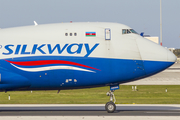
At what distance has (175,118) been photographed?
836 inches

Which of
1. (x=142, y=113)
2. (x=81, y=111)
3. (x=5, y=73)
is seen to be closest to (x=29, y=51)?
(x=5, y=73)

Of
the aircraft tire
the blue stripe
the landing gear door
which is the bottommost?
the aircraft tire

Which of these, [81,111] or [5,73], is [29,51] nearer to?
[5,73]

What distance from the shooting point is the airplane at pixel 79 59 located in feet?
73.3

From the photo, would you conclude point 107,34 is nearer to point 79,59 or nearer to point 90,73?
point 79,59

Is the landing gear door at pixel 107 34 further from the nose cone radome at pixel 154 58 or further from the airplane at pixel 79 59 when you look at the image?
the nose cone radome at pixel 154 58

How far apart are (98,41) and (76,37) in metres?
1.57

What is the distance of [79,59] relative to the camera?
22328 millimetres

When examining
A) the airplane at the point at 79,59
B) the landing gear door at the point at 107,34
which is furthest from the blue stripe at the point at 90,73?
the landing gear door at the point at 107,34

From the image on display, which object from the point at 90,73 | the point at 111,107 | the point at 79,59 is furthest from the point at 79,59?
the point at 111,107

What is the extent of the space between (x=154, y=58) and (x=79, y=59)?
5164 millimetres

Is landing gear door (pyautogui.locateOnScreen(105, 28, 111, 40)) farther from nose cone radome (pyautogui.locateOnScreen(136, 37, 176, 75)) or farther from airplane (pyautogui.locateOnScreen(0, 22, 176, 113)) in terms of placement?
nose cone radome (pyautogui.locateOnScreen(136, 37, 176, 75))

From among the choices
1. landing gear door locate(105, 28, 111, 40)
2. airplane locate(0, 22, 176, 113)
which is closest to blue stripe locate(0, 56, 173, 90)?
airplane locate(0, 22, 176, 113)

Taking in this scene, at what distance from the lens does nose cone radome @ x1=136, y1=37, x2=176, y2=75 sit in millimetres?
22188
